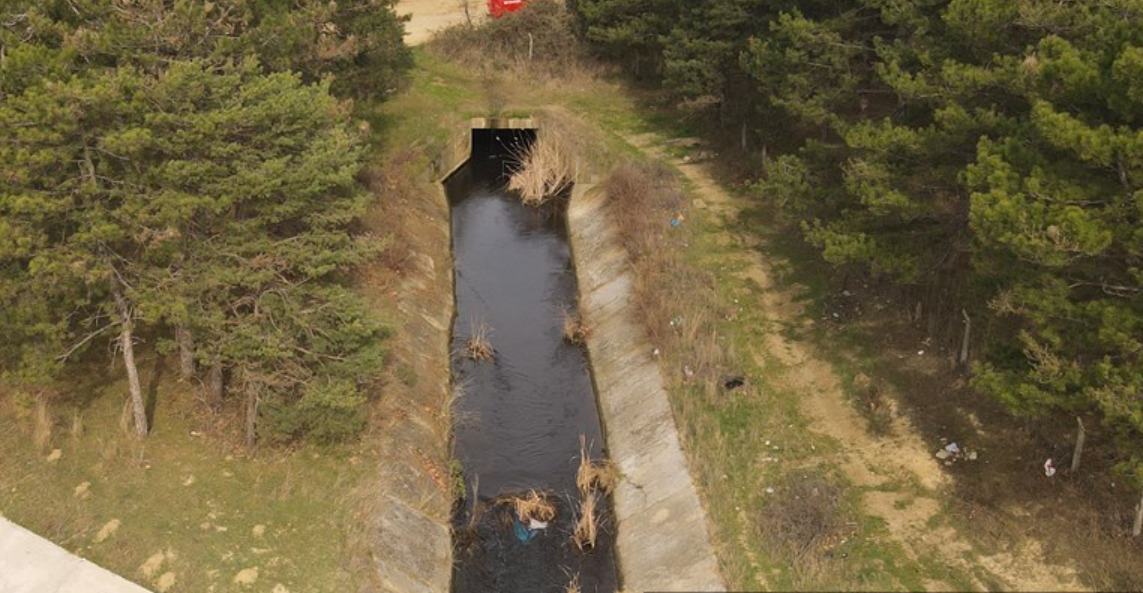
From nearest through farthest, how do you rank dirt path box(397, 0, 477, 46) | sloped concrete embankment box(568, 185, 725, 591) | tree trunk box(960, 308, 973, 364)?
1. sloped concrete embankment box(568, 185, 725, 591)
2. tree trunk box(960, 308, 973, 364)
3. dirt path box(397, 0, 477, 46)

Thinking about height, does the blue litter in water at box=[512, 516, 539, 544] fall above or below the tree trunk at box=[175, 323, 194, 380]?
A: below

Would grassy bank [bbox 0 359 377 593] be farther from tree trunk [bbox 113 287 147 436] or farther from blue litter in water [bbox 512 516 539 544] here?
blue litter in water [bbox 512 516 539 544]

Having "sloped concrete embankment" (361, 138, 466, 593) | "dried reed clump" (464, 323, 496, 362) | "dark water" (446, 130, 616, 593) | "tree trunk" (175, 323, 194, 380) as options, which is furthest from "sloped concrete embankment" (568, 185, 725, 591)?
"tree trunk" (175, 323, 194, 380)

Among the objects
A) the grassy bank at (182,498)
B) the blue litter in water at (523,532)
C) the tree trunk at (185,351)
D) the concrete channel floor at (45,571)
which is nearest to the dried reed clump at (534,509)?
the blue litter in water at (523,532)

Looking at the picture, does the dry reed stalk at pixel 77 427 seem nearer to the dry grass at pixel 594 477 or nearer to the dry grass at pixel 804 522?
the dry grass at pixel 594 477

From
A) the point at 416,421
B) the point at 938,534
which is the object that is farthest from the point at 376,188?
the point at 938,534

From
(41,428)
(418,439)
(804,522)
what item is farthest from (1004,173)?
(41,428)

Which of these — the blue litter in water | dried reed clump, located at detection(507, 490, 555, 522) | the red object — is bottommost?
the blue litter in water

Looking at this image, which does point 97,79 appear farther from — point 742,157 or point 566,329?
point 742,157
